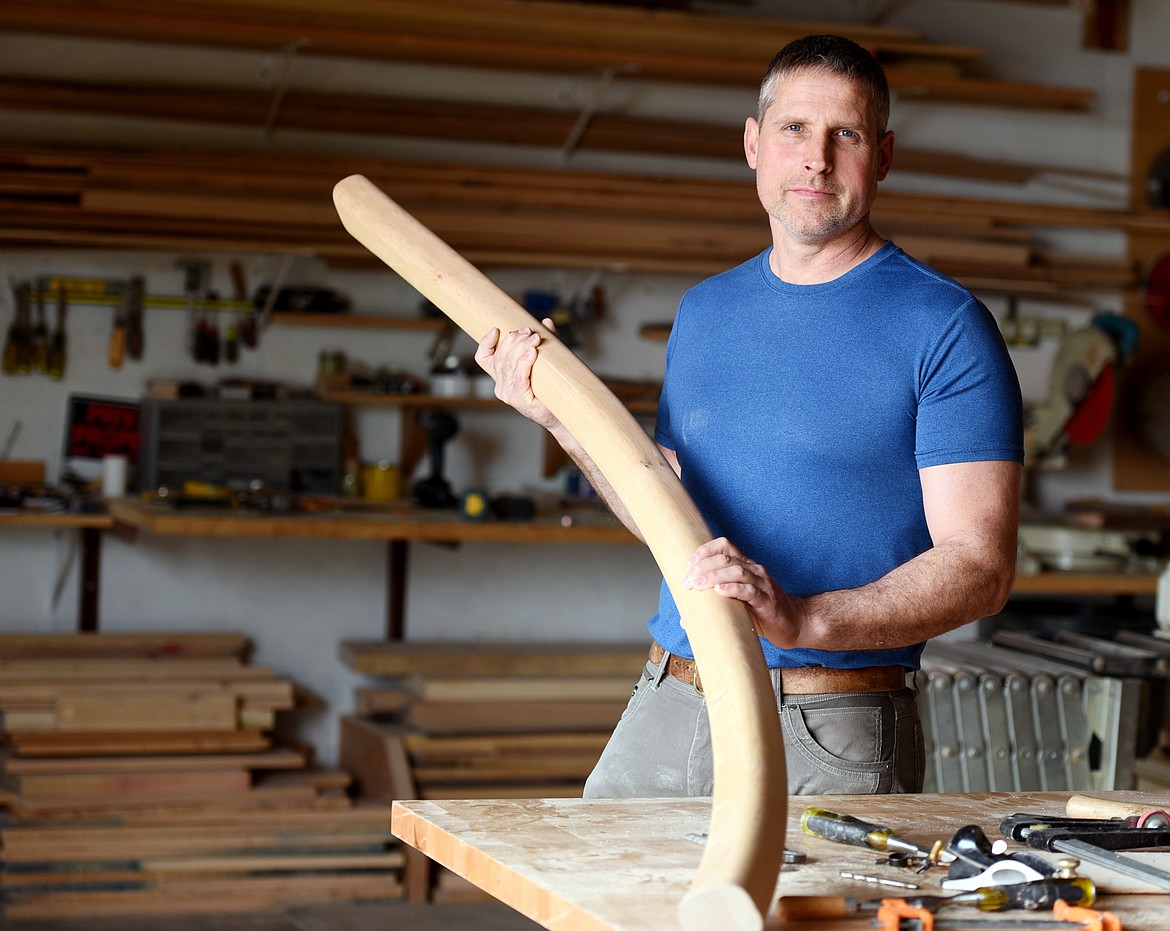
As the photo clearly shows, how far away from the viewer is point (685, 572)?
162 centimetres

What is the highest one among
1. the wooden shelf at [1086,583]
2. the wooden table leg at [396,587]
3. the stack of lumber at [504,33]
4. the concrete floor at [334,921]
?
the stack of lumber at [504,33]

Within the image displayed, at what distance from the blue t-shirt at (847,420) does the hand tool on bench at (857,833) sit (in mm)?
320

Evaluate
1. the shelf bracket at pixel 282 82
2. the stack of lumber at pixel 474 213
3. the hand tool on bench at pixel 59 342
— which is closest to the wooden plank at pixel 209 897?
the hand tool on bench at pixel 59 342

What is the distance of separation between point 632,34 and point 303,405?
→ 1842mm

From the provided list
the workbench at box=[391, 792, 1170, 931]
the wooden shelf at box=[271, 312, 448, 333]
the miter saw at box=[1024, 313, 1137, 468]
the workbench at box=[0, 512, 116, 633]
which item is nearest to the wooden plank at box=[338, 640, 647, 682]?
the workbench at box=[0, 512, 116, 633]

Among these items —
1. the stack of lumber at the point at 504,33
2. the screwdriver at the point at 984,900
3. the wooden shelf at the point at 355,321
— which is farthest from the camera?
the wooden shelf at the point at 355,321

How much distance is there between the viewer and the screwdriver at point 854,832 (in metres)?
1.57

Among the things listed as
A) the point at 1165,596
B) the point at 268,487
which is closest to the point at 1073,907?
the point at 1165,596

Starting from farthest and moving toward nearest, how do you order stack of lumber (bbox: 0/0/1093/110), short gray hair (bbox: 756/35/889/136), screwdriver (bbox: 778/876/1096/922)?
stack of lumber (bbox: 0/0/1093/110) → short gray hair (bbox: 756/35/889/136) → screwdriver (bbox: 778/876/1096/922)

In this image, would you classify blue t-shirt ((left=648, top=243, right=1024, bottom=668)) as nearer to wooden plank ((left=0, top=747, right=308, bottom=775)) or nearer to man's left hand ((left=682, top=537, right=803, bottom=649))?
man's left hand ((left=682, top=537, right=803, bottom=649))

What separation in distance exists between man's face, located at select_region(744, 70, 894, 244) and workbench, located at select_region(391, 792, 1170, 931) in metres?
0.79

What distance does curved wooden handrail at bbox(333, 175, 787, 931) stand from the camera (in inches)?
49.2

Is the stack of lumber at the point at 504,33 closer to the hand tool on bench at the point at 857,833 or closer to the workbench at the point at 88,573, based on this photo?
the workbench at the point at 88,573

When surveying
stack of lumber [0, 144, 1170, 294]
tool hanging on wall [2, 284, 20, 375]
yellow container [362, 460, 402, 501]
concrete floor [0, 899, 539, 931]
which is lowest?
concrete floor [0, 899, 539, 931]
